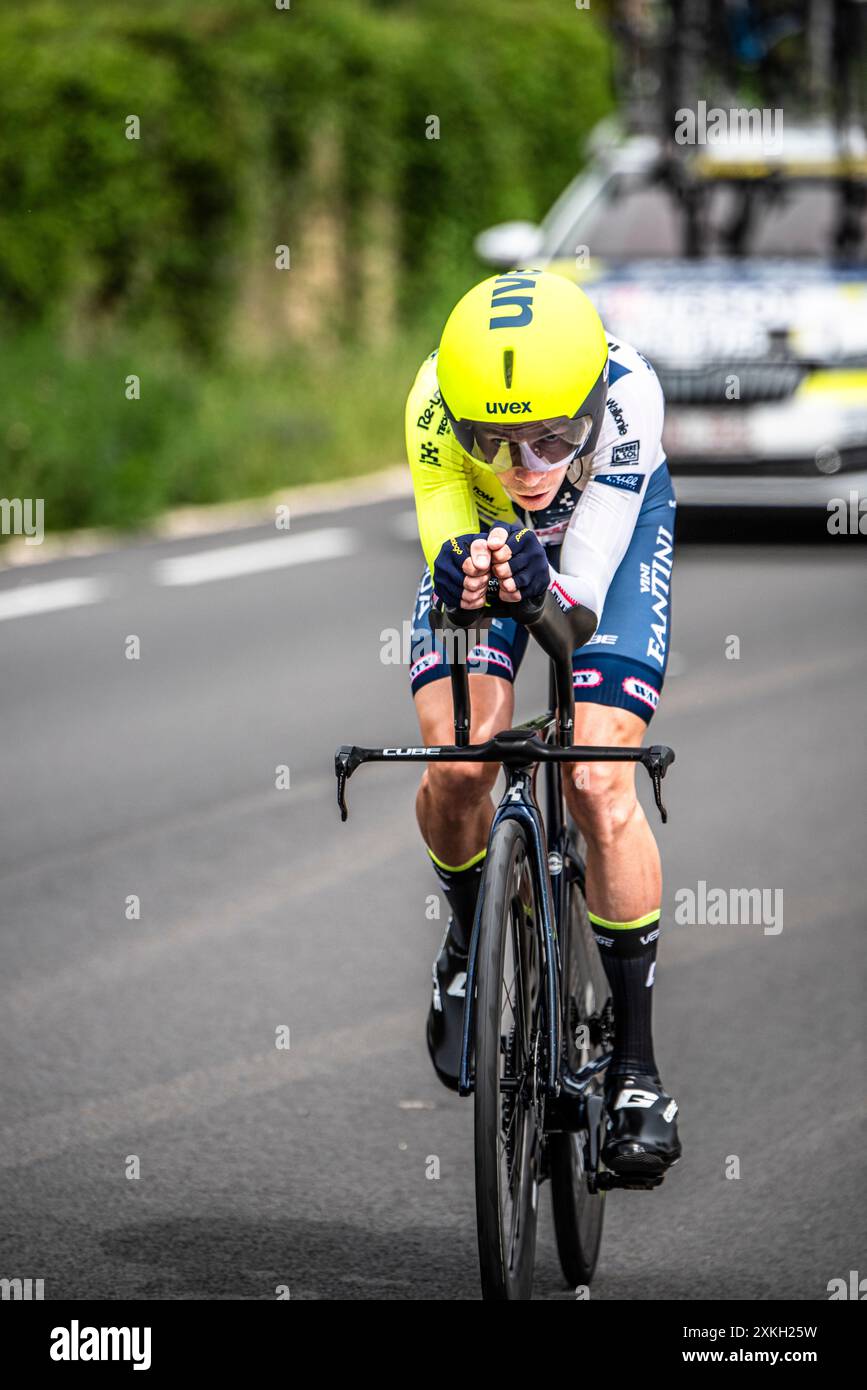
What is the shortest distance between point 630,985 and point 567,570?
2.65 feet

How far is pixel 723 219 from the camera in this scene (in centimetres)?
1431

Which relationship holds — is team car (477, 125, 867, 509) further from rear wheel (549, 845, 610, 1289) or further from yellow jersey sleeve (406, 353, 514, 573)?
yellow jersey sleeve (406, 353, 514, 573)

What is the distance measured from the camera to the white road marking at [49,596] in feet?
39.6

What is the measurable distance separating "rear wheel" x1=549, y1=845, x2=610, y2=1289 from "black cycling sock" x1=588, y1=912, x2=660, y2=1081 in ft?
0.28

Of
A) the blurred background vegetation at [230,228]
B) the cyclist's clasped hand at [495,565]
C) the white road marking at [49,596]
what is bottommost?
the cyclist's clasped hand at [495,565]

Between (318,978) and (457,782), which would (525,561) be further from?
(318,978)

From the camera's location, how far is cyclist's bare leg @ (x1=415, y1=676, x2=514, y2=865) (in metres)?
4.55

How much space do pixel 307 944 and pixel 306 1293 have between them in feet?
7.90

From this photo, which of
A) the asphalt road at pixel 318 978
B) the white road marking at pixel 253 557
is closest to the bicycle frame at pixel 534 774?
the asphalt road at pixel 318 978

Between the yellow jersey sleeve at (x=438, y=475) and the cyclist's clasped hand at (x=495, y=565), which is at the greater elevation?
the yellow jersey sleeve at (x=438, y=475)

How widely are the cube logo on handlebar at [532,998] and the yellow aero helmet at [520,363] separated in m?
0.30

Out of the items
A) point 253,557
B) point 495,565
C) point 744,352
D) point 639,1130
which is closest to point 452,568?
point 495,565

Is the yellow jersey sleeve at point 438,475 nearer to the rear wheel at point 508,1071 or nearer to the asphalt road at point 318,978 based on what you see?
the rear wheel at point 508,1071

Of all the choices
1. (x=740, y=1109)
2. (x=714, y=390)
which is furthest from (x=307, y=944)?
(x=714, y=390)
